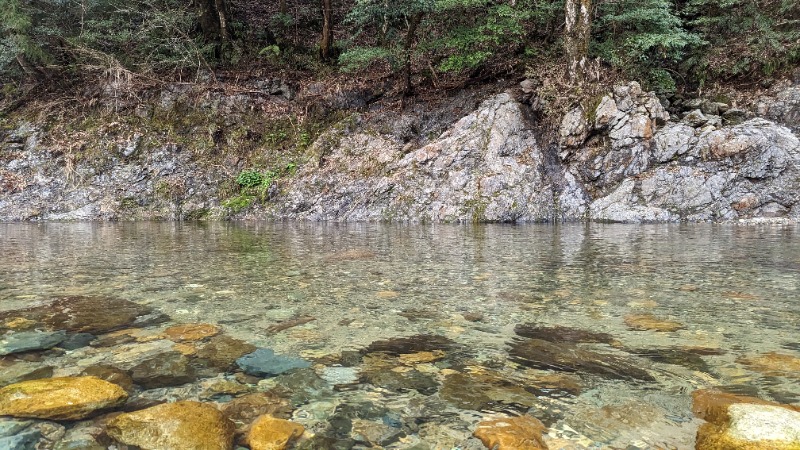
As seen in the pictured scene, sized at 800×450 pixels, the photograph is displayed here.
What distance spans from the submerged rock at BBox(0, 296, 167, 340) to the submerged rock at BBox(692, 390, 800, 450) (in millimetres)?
2847

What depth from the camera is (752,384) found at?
6.19ft

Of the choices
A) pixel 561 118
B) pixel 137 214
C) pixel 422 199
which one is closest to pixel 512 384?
pixel 422 199

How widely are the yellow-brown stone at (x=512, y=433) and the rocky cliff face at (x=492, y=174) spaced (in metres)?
8.90

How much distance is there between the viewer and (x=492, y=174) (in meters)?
10.9

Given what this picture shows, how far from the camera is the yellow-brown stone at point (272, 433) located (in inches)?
58.7

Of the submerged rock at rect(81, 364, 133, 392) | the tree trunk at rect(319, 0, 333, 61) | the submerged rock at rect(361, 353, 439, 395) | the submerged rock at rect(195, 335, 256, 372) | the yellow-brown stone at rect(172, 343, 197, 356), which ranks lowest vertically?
the submerged rock at rect(361, 353, 439, 395)

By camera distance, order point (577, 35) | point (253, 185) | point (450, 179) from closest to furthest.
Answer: point (450, 179) < point (577, 35) < point (253, 185)

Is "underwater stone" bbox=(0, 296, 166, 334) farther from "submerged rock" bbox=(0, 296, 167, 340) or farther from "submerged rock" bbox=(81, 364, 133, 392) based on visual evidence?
"submerged rock" bbox=(81, 364, 133, 392)

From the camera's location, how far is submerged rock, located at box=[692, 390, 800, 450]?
1.35m

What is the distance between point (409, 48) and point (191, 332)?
1149cm

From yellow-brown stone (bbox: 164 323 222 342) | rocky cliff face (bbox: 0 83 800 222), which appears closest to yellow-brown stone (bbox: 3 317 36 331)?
yellow-brown stone (bbox: 164 323 222 342)

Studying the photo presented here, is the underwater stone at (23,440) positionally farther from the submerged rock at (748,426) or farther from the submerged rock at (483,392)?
the submerged rock at (748,426)

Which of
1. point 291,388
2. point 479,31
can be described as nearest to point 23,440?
point 291,388

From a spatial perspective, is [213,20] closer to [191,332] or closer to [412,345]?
[191,332]
